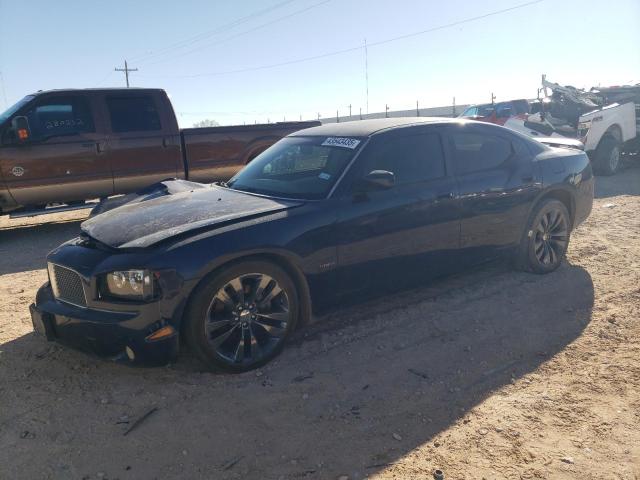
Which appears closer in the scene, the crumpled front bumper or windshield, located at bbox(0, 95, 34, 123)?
the crumpled front bumper

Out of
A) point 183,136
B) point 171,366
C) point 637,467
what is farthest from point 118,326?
point 183,136

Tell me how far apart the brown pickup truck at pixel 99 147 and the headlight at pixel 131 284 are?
5.47 m

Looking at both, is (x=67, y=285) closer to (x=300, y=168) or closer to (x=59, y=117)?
(x=300, y=168)

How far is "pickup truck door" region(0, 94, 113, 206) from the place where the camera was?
24.5 ft

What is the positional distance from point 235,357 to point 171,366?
515mm

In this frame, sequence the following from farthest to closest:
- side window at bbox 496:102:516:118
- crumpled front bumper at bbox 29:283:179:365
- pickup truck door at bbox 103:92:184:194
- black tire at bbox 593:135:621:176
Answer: side window at bbox 496:102:516:118
black tire at bbox 593:135:621:176
pickup truck door at bbox 103:92:184:194
crumpled front bumper at bbox 29:283:179:365

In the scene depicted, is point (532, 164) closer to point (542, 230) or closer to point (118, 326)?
point (542, 230)

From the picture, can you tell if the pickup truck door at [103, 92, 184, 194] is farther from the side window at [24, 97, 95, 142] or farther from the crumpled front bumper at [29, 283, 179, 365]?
the crumpled front bumper at [29, 283, 179, 365]

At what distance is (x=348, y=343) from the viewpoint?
384 centimetres

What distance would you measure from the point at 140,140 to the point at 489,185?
19.2 feet

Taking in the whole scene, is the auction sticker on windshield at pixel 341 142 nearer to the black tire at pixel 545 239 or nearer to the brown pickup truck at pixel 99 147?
the black tire at pixel 545 239

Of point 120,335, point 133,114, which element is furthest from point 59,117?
point 120,335

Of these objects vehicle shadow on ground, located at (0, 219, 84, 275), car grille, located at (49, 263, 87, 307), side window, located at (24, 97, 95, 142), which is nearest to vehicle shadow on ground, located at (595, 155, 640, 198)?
side window, located at (24, 97, 95, 142)

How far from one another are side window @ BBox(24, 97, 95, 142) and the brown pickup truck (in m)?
0.01
